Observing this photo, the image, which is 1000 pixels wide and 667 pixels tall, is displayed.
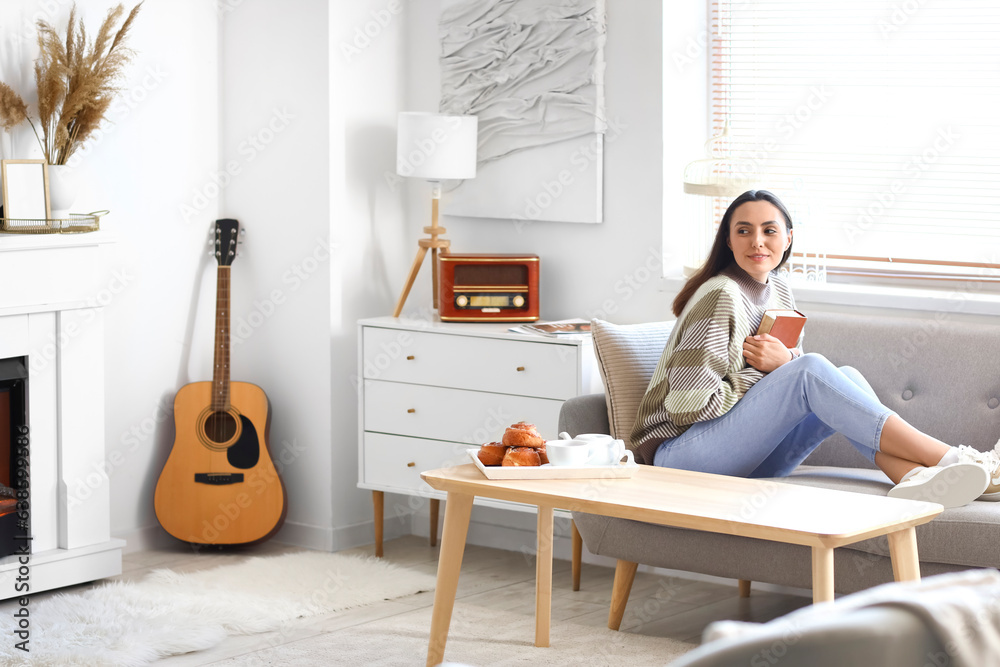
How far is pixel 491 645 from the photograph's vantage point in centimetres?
313

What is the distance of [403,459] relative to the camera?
3.98 meters

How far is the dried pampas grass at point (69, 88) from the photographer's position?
11.8 feet

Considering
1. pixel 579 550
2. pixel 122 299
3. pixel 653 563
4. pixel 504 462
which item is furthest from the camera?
pixel 122 299

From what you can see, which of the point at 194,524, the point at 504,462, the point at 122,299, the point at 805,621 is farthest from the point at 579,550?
the point at 805,621

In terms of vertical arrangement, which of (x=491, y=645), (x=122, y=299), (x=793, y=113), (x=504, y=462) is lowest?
(x=491, y=645)

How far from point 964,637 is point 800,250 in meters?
2.88

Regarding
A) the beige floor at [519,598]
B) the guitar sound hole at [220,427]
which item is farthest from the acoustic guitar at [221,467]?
the beige floor at [519,598]

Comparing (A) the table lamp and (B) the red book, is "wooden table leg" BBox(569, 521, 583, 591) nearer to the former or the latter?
(B) the red book

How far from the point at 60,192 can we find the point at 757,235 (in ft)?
6.55

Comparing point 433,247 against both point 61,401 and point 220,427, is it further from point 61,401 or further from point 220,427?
point 61,401

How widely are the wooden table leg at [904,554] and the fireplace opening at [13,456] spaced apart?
240 centimetres

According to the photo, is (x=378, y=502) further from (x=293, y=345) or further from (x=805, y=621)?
(x=805, y=621)

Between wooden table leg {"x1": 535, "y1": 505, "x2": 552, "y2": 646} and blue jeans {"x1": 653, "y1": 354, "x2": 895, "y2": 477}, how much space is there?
0.32 m

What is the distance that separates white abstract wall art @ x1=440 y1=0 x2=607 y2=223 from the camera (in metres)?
3.93
